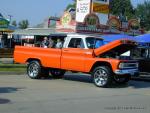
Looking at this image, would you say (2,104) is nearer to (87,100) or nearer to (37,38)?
(87,100)

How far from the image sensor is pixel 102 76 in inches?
653

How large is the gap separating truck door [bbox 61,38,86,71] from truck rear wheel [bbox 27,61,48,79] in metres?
1.44

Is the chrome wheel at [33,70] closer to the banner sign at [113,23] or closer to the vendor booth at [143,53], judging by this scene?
the vendor booth at [143,53]

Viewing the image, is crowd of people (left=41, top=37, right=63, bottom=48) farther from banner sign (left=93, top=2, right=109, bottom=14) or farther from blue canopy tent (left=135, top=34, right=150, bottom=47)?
banner sign (left=93, top=2, right=109, bottom=14)

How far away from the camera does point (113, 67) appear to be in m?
16.2

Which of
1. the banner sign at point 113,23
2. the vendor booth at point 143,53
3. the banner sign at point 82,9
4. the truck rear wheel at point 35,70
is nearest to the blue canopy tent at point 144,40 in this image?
the vendor booth at point 143,53

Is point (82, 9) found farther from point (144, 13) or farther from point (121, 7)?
point (121, 7)

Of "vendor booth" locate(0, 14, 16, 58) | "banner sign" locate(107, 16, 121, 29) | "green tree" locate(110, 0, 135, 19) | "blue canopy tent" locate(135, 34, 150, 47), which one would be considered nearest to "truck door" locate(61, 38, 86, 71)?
"blue canopy tent" locate(135, 34, 150, 47)

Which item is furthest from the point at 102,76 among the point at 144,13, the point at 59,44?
the point at 144,13

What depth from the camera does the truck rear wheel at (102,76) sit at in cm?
1634

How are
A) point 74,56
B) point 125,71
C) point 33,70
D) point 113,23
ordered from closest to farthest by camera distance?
point 125,71
point 74,56
point 33,70
point 113,23

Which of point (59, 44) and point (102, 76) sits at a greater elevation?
point (59, 44)

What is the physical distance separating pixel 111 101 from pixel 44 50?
657cm

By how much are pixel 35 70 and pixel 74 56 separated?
2.44 metres
